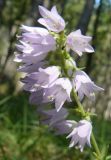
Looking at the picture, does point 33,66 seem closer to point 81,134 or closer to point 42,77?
point 42,77

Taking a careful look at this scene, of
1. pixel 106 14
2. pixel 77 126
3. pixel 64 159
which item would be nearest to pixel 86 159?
pixel 64 159

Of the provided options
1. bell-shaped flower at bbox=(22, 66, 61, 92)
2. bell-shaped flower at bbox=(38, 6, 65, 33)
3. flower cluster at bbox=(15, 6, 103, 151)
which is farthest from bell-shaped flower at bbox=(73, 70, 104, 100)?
bell-shaped flower at bbox=(38, 6, 65, 33)

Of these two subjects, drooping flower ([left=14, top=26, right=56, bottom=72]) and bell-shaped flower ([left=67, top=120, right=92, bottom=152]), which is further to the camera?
bell-shaped flower ([left=67, top=120, right=92, bottom=152])

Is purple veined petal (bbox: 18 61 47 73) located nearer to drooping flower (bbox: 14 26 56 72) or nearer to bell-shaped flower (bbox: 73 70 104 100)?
drooping flower (bbox: 14 26 56 72)

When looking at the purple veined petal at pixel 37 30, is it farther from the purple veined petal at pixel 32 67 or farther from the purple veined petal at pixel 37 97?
the purple veined petal at pixel 37 97

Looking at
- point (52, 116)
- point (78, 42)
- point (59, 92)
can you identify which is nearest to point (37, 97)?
point (59, 92)

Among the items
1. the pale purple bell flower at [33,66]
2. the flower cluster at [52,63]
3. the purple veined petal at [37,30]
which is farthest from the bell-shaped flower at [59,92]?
the purple veined petal at [37,30]
